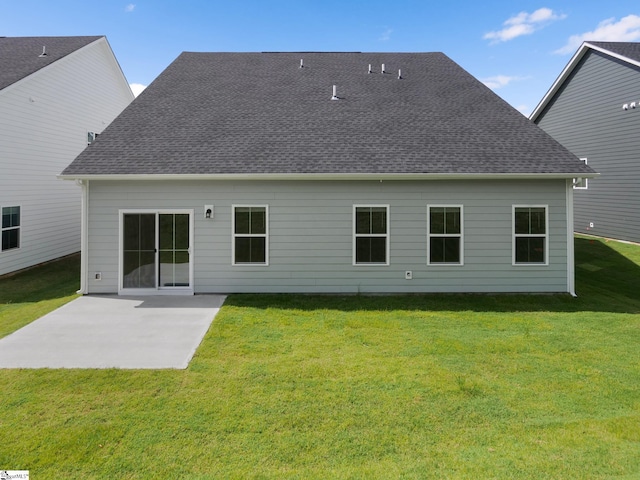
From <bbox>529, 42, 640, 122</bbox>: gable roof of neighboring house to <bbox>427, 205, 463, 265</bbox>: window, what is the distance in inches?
428

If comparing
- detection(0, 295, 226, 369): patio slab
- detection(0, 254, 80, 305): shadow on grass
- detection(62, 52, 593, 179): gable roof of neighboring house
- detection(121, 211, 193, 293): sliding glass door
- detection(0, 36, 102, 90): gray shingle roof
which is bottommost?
detection(0, 295, 226, 369): patio slab

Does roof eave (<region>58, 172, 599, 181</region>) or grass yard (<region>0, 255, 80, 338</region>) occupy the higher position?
roof eave (<region>58, 172, 599, 181</region>)

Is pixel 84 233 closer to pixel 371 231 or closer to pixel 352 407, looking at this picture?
pixel 371 231

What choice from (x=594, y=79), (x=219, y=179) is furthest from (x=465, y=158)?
(x=594, y=79)

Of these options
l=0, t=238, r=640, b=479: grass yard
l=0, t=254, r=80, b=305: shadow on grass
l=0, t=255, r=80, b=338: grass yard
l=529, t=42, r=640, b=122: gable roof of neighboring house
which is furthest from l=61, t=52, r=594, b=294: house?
l=529, t=42, r=640, b=122: gable roof of neighboring house

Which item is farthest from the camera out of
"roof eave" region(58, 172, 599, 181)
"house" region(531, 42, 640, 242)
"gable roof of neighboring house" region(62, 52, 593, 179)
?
"house" region(531, 42, 640, 242)

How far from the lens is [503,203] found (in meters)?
9.38

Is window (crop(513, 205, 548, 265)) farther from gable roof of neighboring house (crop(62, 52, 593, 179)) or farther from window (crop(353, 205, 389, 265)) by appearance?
window (crop(353, 205, 389, 265))

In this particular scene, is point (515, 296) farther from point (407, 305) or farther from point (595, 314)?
point (407, 305)

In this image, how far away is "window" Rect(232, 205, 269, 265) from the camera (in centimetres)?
938

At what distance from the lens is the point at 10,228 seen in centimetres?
1148

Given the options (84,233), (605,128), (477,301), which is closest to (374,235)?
(477,301)

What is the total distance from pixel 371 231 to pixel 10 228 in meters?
10.4

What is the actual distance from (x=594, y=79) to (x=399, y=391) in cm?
1758
